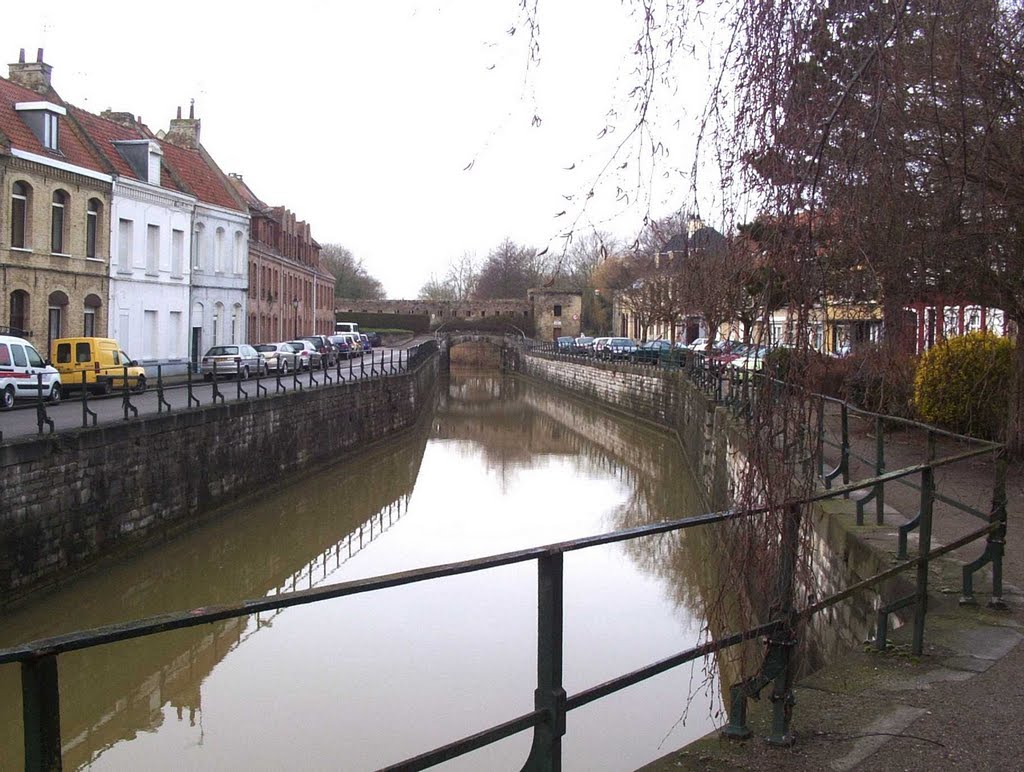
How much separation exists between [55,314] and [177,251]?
7.13 m

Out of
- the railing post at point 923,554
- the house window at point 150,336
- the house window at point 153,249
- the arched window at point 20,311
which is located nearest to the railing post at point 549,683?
the railing post at point 923,554

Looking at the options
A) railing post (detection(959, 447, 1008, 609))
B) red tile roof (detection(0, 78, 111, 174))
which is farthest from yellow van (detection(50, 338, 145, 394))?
railing post (detection(959, 447, 1008, 609))

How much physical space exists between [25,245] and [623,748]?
2175 cm

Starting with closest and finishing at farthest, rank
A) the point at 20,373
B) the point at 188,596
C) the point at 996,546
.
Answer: the point at 996,546 < the point at 188,596 < the point at 20,373

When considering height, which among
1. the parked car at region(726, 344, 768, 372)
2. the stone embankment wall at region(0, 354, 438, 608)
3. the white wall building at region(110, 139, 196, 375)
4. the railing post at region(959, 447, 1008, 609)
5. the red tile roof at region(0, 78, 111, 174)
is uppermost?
the red tile roof at region(0, 78, 111, 174)

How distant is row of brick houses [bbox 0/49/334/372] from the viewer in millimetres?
24781

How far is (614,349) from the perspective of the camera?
5138 cm

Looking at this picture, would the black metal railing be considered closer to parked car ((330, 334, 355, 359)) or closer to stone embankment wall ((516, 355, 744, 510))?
stone embankment wall ((516, 355, 744, 510))

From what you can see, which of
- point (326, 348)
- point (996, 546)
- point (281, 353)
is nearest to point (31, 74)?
point (281, 353)

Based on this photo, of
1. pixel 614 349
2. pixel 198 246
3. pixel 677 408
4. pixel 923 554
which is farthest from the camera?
pixel 614 349

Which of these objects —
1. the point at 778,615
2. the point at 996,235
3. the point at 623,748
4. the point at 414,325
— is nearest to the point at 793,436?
the point at 778,615

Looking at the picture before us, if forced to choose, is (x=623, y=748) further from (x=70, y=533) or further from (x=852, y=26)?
(x=70, y=533)

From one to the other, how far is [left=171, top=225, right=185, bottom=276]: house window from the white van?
13691mm

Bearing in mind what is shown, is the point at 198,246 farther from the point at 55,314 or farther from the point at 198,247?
the point at 55,314
